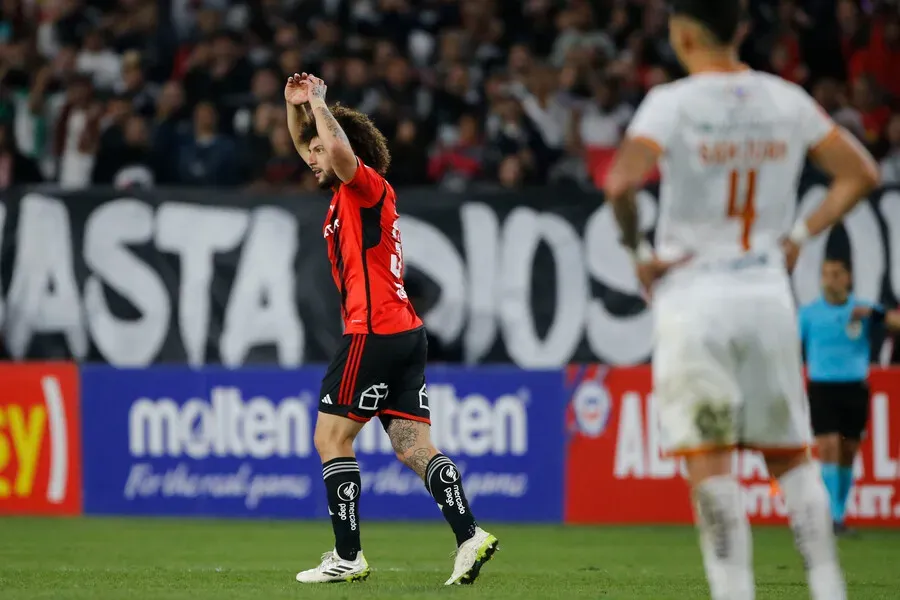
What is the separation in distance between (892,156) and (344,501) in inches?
378

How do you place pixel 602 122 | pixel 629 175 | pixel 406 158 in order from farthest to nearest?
1. pixel 602 122
2. pixel 406 158
3. pixel 629 175

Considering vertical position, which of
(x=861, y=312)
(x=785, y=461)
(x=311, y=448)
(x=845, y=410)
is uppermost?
(x=861, y=312)

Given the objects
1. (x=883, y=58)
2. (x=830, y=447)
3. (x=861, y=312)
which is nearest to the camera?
(x=861, y=312)

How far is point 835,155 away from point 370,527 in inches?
323

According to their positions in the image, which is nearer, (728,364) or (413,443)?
(728,364)

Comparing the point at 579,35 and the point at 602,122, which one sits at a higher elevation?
the point at 579,35

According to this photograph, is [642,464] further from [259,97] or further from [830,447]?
[259,97]

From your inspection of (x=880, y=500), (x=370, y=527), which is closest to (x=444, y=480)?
(x=370, y=527)

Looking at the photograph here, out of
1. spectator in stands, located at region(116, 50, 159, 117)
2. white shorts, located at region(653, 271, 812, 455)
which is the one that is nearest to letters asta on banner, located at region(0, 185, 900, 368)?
spectator in stands, located at region(116, 50, 159, 117)

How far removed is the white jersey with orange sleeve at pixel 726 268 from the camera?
4.71m

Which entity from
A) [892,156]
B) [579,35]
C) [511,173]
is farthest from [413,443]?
[579,35]

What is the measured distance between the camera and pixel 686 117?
4.77 m

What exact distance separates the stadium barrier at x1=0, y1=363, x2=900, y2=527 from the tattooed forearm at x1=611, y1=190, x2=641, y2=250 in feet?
26.8

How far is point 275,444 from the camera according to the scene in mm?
13211
